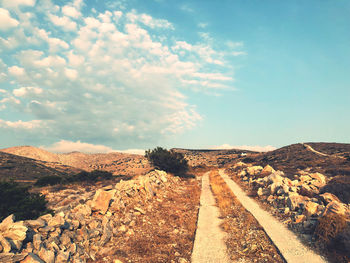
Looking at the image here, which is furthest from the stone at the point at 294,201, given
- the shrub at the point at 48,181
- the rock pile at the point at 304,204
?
the shrub at the point at 48,181

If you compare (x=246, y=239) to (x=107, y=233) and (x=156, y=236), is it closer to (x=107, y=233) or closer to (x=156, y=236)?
(x=156, y=236)

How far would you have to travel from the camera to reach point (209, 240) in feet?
36.0

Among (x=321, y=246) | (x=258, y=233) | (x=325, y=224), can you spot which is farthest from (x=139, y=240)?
(x=325, y=224)

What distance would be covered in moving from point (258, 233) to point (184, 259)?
4.77 metres

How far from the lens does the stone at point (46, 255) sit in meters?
7.02

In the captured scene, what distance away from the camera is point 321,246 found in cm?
949

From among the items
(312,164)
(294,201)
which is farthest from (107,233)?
(312,164)

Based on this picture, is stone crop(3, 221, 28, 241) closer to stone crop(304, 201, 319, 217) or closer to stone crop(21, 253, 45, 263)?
stone crop(21, 253, 45, 263)

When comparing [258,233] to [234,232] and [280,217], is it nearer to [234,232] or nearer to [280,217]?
[234,232]

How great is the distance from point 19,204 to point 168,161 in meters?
26.3

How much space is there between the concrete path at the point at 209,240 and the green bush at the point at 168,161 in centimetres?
2088

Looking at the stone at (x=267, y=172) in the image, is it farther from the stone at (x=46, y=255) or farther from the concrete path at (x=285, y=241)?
the stone at (x=46, y=255)

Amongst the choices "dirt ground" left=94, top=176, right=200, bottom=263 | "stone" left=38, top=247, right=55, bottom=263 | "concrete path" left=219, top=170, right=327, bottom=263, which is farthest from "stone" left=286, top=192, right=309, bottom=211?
"stone" left=38, top=247, right=55, bottom=263

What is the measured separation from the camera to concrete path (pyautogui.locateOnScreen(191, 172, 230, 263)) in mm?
9180
